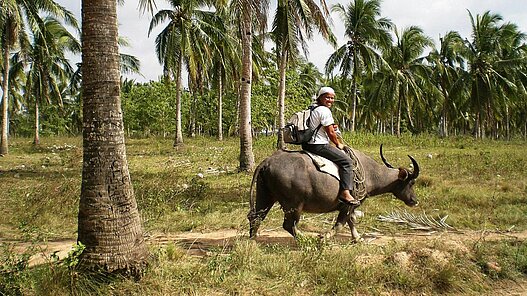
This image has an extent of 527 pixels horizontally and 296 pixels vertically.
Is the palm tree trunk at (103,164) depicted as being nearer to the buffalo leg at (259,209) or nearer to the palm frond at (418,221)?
the buffalo leg at (259,209)

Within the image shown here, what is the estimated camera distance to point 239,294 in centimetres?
403

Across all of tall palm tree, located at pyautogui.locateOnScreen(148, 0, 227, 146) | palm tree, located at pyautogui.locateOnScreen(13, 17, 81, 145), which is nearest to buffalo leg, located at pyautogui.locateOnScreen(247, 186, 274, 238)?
tall palm tree, located at pyautogui.locateOnScreen(148, 0, 227, 146)

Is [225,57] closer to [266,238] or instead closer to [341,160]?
[266,238]

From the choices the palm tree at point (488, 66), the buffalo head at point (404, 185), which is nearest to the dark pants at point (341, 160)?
the buffalo head at point (404, 185)

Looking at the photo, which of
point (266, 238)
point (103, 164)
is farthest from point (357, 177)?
point (103, 164)

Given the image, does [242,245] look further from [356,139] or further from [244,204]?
[356,139]

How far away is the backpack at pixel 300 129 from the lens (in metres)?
6.04

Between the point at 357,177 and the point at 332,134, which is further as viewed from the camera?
the point at 357,177

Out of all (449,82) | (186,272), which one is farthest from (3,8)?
(449,82)

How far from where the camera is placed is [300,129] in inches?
238

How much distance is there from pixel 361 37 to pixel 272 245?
26.5 meters

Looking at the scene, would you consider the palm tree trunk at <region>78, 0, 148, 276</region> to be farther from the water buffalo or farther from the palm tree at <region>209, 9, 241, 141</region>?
the palm tree at <region>209, 9, 241, 141</region>

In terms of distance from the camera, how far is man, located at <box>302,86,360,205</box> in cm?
593

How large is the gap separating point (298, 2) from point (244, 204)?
771 cm
